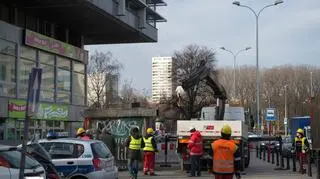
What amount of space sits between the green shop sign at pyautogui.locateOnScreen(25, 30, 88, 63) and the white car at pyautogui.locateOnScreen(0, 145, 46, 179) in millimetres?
24000

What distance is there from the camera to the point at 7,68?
3250 centimetres

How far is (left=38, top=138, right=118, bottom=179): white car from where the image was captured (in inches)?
560

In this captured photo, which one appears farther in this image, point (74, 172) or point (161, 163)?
point (161, 163)

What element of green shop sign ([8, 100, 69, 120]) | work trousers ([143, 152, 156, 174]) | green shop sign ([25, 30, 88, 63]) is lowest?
work trousers ([143, 152, 156, 174])

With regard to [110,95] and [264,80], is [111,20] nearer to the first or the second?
[110,95]

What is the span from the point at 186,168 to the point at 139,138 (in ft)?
12.3

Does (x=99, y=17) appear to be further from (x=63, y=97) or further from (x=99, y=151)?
(x=99, y=151)

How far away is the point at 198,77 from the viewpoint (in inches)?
976

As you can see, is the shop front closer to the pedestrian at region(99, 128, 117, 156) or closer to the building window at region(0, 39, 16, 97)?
the building window at region(0, 39, 16, 97)

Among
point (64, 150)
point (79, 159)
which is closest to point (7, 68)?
point (64, 150)

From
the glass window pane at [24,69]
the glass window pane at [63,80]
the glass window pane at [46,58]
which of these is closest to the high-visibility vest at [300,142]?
the glass window pane at [24,69]

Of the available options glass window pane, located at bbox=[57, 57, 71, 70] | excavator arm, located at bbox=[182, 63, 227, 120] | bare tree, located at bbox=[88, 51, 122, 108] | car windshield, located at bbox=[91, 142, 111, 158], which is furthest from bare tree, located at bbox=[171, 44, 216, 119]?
car windshield, located at bbox=[91, 142, 111, 158]

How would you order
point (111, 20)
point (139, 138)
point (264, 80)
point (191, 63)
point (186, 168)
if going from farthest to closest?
point (264, 80), point (191, 63), point (111, 20), point (186, 168), point (139, 138)

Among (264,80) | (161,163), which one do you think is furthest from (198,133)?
(264,80)
